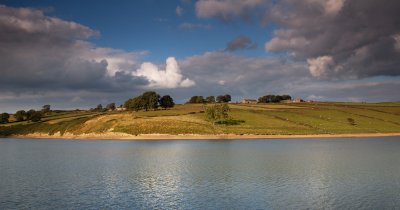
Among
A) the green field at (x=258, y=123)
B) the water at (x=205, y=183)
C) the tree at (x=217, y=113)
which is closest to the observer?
the water at (x=205, y=183)

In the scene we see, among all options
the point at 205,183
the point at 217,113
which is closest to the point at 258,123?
the point at 217,113

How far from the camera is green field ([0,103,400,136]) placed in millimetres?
147500

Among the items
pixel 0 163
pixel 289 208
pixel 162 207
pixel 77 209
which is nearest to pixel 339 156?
pixel 289 208

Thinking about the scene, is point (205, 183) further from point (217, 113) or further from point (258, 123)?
point (258, 123)

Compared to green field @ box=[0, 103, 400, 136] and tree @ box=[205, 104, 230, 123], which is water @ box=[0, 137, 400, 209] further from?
tree @ box=[205, 104, 230, 123]

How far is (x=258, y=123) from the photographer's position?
518ft

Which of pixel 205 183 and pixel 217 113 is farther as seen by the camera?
pixel 217 113

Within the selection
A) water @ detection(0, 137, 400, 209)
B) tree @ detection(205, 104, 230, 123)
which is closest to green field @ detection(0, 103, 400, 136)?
tree @ detection(205, 104, 230, 123)

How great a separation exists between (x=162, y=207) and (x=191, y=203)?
3.01m

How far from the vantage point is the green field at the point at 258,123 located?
14750 centimetres

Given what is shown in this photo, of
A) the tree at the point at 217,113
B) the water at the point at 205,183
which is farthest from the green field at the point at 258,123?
the water at the point at 205,183

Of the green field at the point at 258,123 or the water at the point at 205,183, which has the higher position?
the green field at the point at 258,123

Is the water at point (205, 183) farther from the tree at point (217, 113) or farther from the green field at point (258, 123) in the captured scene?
the tree at point (217, 113)

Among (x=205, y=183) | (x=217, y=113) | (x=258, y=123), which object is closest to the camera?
(x=205, y=183)
